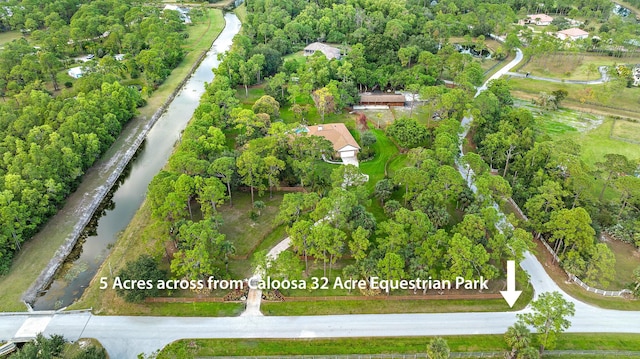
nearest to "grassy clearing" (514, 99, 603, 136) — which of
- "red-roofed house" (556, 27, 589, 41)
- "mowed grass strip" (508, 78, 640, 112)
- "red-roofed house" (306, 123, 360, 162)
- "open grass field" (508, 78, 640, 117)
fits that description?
"open grass field" (508, 78, 640, 117)

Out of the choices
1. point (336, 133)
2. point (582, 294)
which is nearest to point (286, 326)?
point (582, 294)

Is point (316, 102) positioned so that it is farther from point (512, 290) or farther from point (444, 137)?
point (512, 290)

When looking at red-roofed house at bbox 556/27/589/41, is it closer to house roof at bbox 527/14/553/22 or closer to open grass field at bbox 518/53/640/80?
open grass field at bbox 518/53/640/80

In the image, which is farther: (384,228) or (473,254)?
(384,228)

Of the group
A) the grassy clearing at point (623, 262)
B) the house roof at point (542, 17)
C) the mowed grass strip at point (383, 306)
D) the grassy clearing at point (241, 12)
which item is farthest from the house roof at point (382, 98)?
the house roof at point (542, 17)

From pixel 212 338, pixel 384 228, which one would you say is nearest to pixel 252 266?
pixel 212 338

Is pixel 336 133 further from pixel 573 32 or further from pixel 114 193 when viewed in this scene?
pixel 573 32
